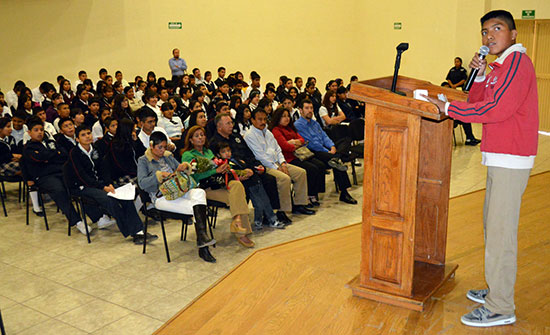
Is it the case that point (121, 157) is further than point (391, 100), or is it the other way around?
point (121, 157)

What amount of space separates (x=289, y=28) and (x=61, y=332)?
11664mm

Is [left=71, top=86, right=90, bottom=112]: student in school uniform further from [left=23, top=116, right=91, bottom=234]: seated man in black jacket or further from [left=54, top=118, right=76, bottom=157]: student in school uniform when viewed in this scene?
[left=23, top=116, right=91, bottom=234]: seated man in black jacket

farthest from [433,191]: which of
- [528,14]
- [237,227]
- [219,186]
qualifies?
[528,14]

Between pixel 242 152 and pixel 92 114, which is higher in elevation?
pixel 92 114

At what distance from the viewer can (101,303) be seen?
3.62m

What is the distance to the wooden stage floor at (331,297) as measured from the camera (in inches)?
102

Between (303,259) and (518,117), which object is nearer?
(518,117)

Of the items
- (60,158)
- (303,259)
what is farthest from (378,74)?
(303,259)

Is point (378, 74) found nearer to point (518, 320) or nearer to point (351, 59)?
point (351, 59)

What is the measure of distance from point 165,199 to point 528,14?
8899mm

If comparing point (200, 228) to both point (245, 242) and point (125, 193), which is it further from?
point (125, 193)

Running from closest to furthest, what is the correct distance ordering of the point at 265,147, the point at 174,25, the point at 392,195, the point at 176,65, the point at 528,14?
1. the point at 392,195
2. the point at 265,147
3. the point at 528,14
4. the point at 176,65
5. the point at 174,25

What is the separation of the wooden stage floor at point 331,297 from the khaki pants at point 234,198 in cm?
90

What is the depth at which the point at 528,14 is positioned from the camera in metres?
10.3
